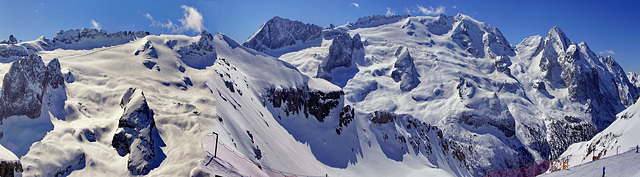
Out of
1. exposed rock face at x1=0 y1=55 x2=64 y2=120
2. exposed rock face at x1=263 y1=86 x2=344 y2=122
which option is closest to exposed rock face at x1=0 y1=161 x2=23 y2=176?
exposed rock face at x1=0 y1=55 x2=64 y2=120

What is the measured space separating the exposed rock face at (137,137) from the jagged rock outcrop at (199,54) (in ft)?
164

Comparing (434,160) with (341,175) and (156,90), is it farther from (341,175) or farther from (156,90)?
(156,90)

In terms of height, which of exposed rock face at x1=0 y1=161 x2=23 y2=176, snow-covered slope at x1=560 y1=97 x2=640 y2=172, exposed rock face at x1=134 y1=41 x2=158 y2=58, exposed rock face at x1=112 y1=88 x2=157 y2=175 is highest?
exposed rock face at x1=134 y1=41 x2=158 y2=58

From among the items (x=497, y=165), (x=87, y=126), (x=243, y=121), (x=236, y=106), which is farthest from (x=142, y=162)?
(x=497, y=165)

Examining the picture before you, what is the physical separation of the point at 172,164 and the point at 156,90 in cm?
2562

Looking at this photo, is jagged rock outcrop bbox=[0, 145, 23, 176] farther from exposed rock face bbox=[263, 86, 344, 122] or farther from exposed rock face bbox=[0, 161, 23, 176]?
exposed rock face bbox=[263, 86, 344, 122]

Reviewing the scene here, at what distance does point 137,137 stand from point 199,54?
64.6 meters

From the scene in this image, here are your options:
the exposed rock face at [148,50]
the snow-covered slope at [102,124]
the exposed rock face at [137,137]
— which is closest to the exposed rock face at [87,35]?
the exposed rock face at [148,50]

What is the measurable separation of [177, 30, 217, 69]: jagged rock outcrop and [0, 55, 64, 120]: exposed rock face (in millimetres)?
43106

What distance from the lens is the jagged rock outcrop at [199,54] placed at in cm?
8854

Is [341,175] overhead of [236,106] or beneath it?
beneath

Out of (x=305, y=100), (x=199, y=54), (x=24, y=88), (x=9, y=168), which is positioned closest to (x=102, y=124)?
(x=24, y=88)

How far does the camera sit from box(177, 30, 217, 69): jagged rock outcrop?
3486 inches

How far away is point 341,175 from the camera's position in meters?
94.0
